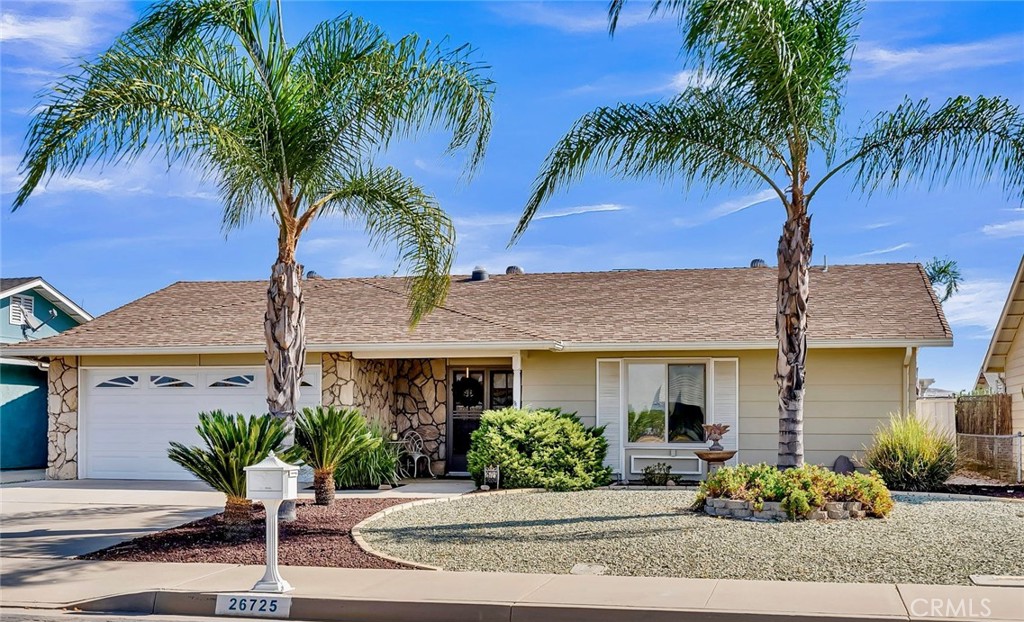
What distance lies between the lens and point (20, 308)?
22.9 m

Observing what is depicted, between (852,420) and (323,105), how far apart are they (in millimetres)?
10602

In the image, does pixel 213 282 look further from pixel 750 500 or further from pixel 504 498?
pixel 750 500

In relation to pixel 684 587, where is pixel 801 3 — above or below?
above


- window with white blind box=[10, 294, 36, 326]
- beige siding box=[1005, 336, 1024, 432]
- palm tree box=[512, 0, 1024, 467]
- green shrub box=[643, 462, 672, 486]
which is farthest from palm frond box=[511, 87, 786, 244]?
window with white blind box=[10, 294, 36, 326]

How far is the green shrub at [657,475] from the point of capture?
1711 cm

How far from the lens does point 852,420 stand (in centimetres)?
1716

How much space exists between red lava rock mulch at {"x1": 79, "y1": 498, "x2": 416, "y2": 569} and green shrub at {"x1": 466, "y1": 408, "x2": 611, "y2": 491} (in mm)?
3434

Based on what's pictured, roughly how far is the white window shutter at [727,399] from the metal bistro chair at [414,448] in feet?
18.6

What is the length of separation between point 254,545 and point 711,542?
16.7 ft

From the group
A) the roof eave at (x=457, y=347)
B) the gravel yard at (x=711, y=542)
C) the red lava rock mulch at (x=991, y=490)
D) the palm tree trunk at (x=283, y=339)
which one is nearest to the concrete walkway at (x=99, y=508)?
the palm tree trunk at (x=283, y=339)

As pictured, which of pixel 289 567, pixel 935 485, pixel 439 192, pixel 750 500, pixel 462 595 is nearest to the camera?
pixel 462 595

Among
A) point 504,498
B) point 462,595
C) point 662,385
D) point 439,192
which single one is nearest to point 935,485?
point 662,385

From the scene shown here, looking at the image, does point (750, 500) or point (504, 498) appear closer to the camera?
point (750, 500)

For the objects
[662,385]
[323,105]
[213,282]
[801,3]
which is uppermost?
[801,3]
